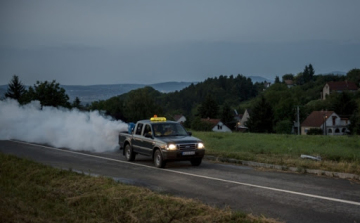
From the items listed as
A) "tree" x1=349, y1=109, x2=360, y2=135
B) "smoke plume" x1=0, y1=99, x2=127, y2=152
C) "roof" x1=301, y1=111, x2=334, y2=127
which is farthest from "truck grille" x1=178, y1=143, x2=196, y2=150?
"roof" x1=301, y1=111, x2=334, y2=127

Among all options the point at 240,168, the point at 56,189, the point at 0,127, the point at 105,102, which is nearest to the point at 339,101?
the point at 105,102

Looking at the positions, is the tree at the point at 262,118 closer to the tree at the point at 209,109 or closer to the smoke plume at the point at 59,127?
the tree at the point at 209,109

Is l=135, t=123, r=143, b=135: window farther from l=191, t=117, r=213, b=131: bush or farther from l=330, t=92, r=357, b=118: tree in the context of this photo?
l=330, t=92, r=357, b=118: tree

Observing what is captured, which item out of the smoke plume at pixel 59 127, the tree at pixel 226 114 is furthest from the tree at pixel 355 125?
the smoke plume at pixel 59 127

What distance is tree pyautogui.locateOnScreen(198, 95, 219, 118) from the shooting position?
104 metres

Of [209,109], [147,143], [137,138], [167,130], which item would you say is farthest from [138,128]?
[209,109]

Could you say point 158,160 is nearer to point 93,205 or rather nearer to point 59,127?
point 93,205

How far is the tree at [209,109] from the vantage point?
104m

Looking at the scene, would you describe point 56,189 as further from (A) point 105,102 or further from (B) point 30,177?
(A) point 105,102

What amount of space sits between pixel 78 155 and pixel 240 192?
11.8 metres

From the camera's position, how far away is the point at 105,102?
101125mm

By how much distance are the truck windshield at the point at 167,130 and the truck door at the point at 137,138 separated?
0.91m

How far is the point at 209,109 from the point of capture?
10556cm

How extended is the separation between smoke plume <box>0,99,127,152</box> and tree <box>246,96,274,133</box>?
55.5 m
